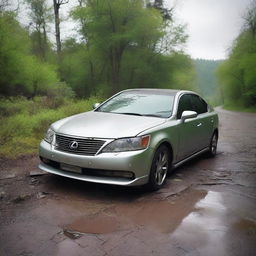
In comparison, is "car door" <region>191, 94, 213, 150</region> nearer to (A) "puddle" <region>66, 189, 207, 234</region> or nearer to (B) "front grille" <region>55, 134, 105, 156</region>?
(A) "puddle" <region>66, 189, 207, 234</region>

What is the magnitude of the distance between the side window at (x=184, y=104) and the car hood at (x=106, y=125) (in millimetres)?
719

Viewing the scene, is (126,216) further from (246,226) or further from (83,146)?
(246,226)

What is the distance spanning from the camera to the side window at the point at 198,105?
276 inches

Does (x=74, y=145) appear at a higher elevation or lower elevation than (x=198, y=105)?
lower

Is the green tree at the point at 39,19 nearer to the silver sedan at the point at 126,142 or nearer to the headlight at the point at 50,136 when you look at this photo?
the silver sedan at the point at 126,142

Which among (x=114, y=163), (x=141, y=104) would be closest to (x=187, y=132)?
(x=141, y=104)

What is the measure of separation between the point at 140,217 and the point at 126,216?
19cm

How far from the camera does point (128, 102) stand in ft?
20.9

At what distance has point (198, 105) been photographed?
285 inches

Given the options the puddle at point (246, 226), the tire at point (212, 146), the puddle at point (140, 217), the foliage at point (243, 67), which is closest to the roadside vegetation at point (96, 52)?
the foliage at point (243, 67)

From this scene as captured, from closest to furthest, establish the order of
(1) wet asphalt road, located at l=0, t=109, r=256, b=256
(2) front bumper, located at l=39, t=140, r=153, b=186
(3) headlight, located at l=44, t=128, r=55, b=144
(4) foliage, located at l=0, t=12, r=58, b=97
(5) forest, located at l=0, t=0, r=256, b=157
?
(1) wet asphalt road, located at l=0, t=109, r=256, b=256 < (2) front bumper, located at l=39, t=140, r=153, b=186 < (3) headlight, located at l=44, t=128, r=55, b=144 < (4) foliage, located at l=0, t=12, r=58, b=97 < (5) forest, located at l=0, t=0, r=256, b=157

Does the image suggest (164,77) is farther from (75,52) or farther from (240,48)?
(240,48)

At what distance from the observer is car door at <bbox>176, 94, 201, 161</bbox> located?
5.94m

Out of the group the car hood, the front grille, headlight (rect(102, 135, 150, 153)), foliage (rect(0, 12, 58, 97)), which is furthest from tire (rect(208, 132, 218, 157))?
foliage (rect(0, 12, 58, 97))
